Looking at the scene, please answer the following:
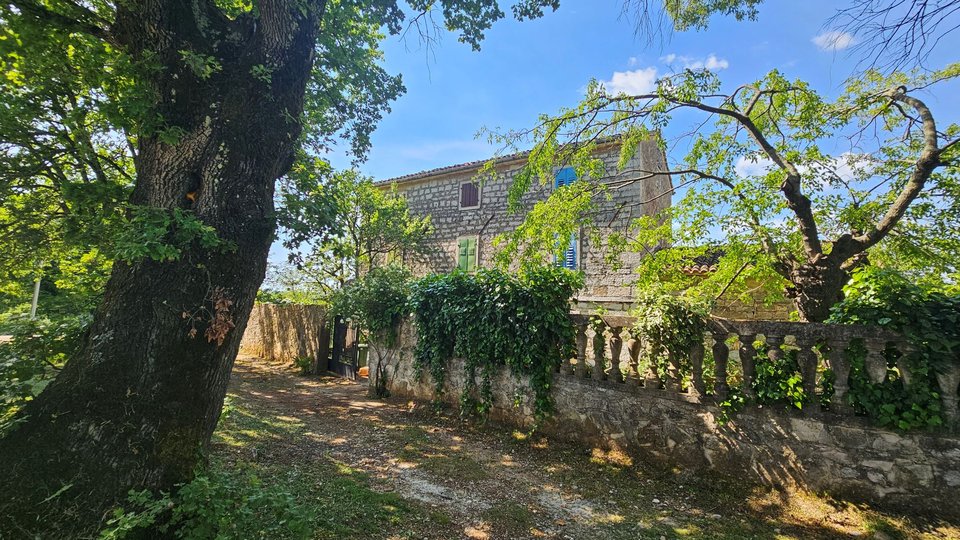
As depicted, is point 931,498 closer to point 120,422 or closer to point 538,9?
point 120,422

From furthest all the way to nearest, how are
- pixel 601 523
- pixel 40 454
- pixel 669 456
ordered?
pixel 669 456
pixel 601 523
pixel 40 454

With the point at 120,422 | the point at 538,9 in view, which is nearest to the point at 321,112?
Result: the point at 538,9

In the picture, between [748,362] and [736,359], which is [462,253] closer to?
[736,359]

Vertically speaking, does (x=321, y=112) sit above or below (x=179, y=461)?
above

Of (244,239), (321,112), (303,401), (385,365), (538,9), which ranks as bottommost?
(303,401)

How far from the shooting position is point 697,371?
378cm

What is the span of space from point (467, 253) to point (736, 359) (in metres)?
8.80

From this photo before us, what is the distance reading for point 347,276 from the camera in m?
12.5

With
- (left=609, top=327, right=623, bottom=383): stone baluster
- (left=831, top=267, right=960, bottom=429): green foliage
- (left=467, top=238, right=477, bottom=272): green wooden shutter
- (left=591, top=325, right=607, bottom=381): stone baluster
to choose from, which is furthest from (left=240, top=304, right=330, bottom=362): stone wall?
(left=831, top=267, right=960, bottom=429): green foliage

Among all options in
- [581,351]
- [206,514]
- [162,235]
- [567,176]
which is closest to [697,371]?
[581,351]

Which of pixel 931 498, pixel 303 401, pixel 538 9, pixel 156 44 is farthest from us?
pixel 303 401

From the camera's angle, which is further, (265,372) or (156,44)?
(265,372)

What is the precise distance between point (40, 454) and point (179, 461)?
22.4 inches

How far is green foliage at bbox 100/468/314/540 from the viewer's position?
1882mm
